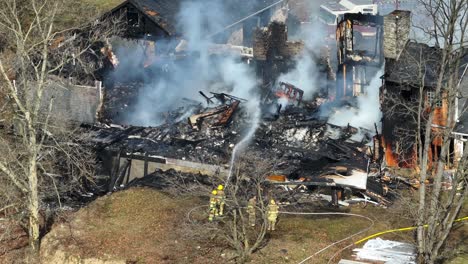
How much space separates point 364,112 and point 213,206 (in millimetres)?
17714

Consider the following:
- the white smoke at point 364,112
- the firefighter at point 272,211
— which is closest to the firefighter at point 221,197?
the firefighter at point 272,211

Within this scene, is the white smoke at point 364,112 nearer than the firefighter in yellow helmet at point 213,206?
No

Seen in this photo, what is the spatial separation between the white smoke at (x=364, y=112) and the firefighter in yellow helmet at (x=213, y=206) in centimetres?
1555

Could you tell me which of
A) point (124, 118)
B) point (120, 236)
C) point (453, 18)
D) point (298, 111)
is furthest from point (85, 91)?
point (453, 18)

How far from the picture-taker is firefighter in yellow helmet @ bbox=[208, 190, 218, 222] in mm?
23125

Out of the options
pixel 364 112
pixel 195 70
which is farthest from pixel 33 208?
pixel 195 70

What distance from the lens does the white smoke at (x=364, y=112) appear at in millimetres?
37247

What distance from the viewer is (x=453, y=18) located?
19000 mm

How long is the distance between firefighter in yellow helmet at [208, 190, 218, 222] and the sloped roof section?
80.7ft

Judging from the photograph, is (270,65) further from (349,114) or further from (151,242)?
(151,242)

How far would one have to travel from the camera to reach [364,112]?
38.2 meters

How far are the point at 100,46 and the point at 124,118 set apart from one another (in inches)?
303

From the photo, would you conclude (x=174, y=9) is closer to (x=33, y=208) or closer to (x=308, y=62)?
(x=308, y=62)

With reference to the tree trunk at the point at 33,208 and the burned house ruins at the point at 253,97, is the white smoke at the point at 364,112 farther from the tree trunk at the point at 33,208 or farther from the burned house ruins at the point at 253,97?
the tree trunk at the point at 33,208
